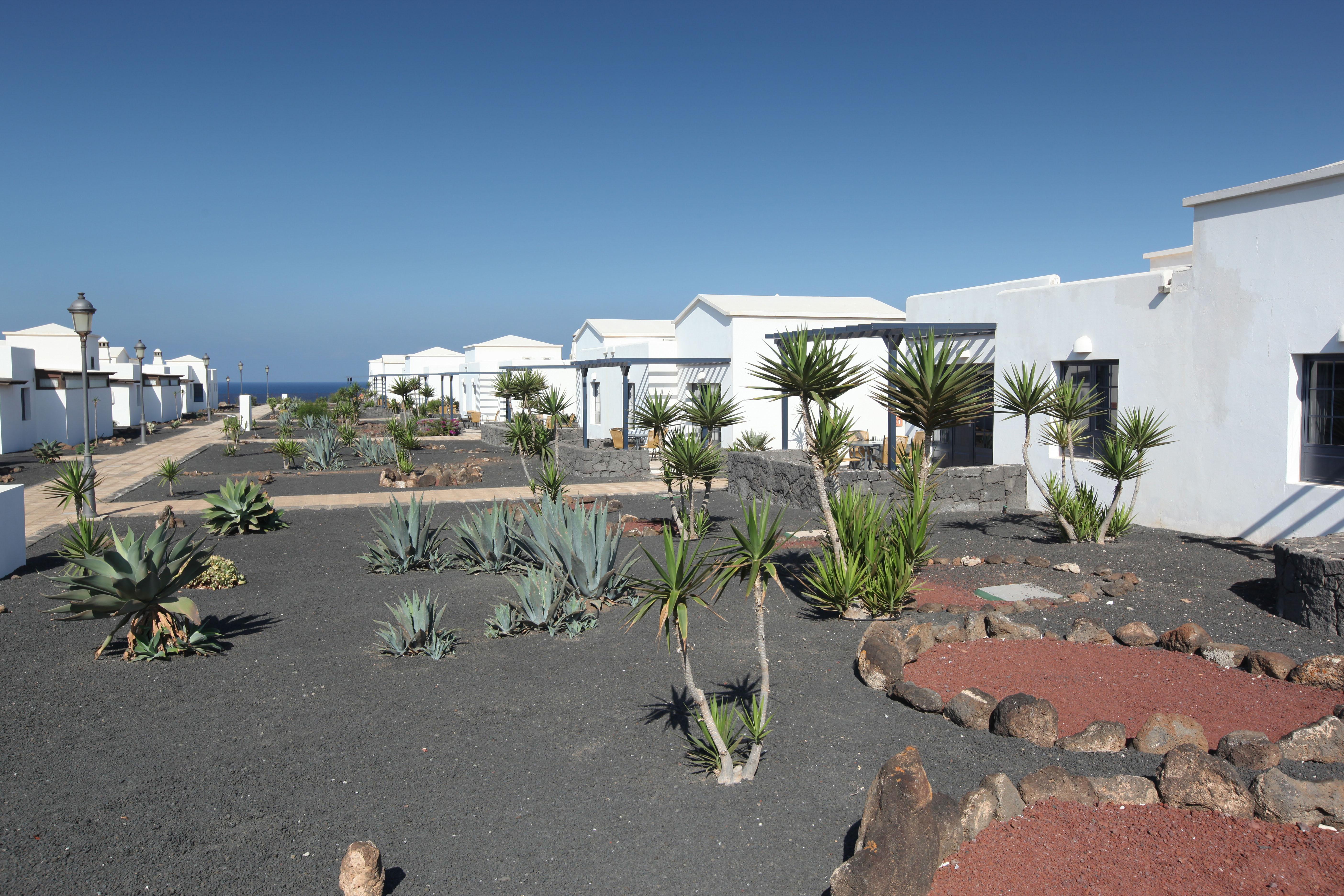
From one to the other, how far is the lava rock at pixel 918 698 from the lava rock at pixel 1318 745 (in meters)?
1.51

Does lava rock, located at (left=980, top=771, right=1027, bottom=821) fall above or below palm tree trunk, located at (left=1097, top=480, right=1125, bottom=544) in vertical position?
below

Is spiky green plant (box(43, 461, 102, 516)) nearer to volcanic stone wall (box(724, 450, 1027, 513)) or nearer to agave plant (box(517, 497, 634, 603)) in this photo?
agave plant (box(517, 497, 634, 603))

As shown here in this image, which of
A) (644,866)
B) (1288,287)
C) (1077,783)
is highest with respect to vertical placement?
(1288,287)

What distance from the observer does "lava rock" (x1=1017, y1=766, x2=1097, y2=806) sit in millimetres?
3344

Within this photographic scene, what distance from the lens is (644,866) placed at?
3176 millimetres

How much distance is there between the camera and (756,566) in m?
3.79

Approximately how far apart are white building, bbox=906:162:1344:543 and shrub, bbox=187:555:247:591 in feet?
33.0

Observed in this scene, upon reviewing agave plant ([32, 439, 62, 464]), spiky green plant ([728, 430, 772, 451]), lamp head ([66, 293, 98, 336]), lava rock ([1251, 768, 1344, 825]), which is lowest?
lava rock ([1251, 768, 1344, 825])

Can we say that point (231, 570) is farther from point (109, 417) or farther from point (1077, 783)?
point (109, 417)

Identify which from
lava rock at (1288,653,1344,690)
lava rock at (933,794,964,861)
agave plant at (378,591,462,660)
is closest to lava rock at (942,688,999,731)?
lava rock at (933,794,964,861)

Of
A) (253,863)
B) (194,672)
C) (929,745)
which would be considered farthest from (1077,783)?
(194,672)

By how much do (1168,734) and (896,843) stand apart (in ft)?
6.18

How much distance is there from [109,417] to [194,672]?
3028 centimetres

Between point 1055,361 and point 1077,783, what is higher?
point 1055,361
